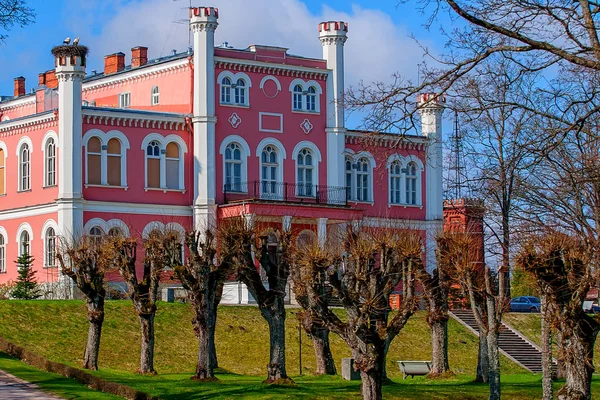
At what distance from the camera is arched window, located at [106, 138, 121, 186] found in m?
54.0

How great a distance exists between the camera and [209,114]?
182 feet

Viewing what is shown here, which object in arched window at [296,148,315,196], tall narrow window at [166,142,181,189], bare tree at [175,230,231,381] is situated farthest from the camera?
arched window at [296,148,315,196]

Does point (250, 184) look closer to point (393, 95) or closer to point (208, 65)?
point (208, 65)

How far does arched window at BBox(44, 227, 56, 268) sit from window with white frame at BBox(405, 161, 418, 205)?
19124mm

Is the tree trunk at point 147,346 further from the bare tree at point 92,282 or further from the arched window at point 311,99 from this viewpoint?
the arched window at point 311,99

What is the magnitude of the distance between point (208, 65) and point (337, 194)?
29.8 feet

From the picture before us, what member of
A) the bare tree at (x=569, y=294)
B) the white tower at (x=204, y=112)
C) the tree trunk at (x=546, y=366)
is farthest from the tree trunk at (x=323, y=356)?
the white tower at (x=204, y=112)

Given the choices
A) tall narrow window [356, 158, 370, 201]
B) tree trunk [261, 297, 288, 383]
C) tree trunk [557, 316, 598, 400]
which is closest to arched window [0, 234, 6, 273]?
tall narrow window [356, 158, 370, 201]

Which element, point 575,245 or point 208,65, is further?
point 208,65

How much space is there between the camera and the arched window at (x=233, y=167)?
56500mm

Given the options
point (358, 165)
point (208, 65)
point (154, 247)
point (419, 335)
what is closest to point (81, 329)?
point (154, 247)

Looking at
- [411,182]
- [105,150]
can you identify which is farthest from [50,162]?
[411,182]

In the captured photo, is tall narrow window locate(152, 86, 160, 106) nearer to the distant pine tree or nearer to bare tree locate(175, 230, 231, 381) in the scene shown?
the distant pine tree

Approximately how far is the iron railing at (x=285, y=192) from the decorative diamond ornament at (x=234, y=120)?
2.80m
